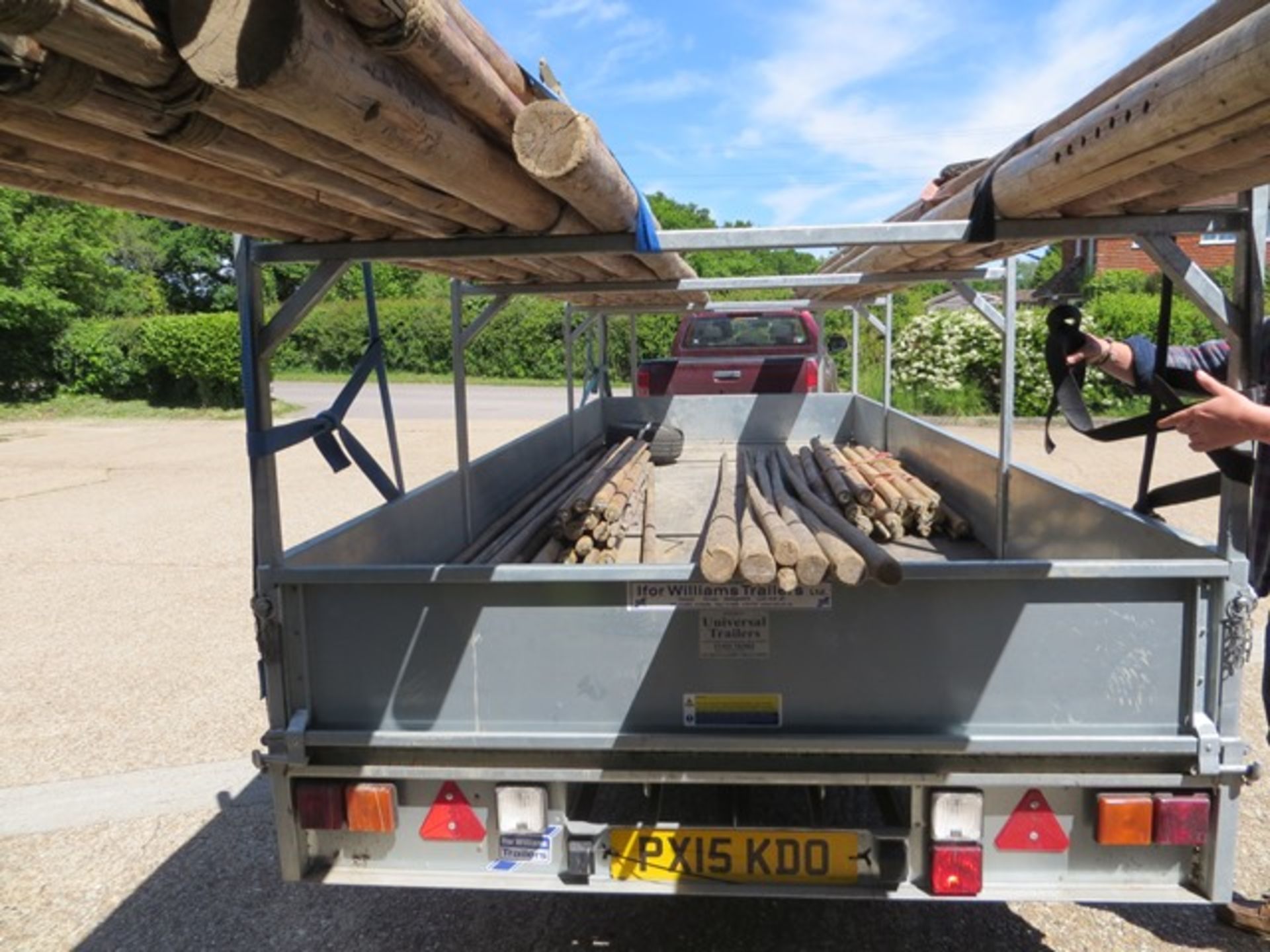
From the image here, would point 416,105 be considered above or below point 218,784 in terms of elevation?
above

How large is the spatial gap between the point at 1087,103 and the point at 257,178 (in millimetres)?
1896

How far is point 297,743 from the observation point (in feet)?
8.10

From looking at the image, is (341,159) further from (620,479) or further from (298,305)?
(620,479)

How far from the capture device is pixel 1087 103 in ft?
Answer: 7.14

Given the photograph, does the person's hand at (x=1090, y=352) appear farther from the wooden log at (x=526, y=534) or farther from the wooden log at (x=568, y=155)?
the wooden log at (x=526, y=534)

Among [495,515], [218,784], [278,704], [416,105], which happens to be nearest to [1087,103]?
[416,105]

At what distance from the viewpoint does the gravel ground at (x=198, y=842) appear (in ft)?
10.6

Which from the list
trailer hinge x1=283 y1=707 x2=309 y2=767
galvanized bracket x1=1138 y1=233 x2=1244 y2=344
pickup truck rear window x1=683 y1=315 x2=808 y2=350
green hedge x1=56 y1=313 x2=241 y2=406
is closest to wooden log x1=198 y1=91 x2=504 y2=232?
trailer hinge x1=283 y1=707 x2=309 y2=767

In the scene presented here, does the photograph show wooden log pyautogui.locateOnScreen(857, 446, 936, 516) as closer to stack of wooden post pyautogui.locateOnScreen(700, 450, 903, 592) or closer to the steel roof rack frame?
stack of wooden post pyautogui.locateOnScreen(700, 450, 903, 592)

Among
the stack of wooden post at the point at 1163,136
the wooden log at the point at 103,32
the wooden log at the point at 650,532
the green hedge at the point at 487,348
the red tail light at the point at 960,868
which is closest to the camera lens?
the wooden log at the point at 103,32

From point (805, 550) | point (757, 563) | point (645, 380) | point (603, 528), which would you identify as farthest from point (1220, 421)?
point (645, 380)

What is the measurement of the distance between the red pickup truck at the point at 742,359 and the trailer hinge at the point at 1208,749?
703cm

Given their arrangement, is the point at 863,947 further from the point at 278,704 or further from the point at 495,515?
the point at 495,515

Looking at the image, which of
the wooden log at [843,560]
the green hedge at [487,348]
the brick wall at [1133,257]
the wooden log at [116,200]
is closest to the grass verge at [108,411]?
the green hedge at [487,348]
